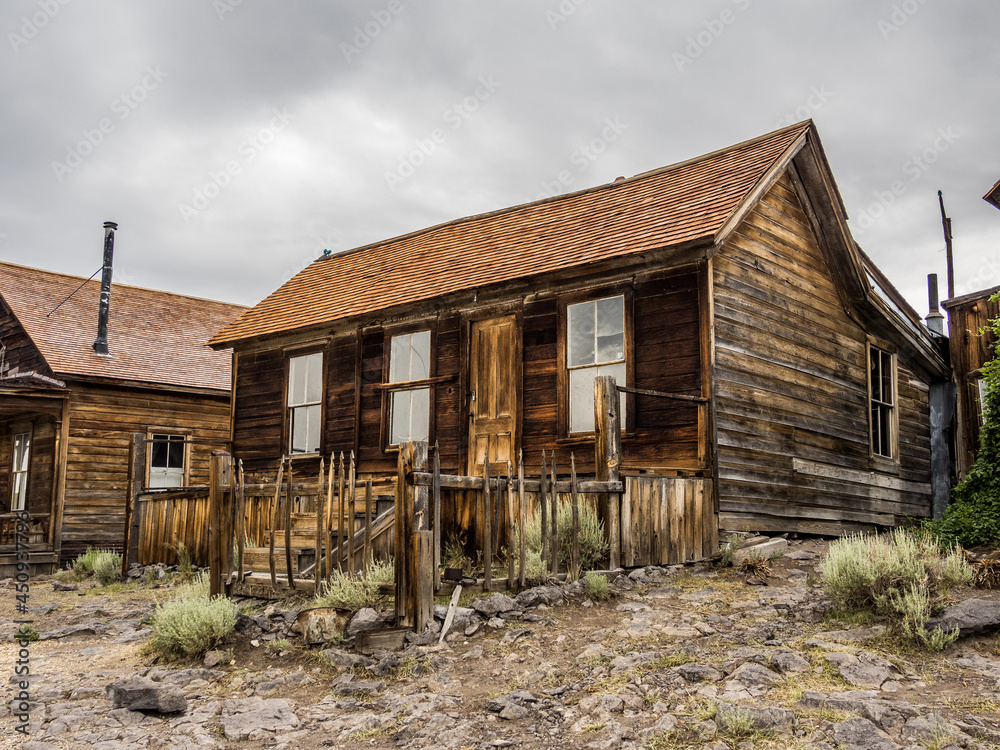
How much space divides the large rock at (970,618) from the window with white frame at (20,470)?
63.3ft

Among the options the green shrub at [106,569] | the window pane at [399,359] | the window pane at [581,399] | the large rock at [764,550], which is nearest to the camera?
the large rock at [764,550]

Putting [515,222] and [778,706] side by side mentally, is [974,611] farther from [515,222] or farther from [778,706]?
[515,222]

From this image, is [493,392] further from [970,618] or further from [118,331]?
[118,331]

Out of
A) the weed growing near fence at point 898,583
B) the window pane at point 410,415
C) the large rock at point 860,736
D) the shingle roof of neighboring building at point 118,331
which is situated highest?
the shingle roof of neighboring building at point 118,331

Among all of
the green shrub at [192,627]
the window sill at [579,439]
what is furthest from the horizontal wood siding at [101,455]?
the green shrub at [192,627]

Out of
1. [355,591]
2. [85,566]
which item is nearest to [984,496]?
[355,591]

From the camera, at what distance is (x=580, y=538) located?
8805mm

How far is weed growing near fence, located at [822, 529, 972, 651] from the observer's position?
256 inches

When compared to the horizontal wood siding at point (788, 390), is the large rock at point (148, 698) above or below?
below

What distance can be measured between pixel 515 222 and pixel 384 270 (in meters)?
2.71

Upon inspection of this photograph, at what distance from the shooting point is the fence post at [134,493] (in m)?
14.4

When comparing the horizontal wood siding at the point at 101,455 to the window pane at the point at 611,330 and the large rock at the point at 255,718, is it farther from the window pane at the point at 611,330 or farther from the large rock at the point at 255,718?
the large rock at the point at 255,718

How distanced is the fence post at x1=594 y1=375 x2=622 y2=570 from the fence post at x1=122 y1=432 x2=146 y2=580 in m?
8.55

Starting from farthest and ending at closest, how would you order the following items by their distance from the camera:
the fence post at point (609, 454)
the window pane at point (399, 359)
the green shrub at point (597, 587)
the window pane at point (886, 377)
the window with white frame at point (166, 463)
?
the window with white frame at point (166, 463) < the window pane at point (886, 377) < the window pane at point (399, 359) < the fence post at point (609, 454) < the green shrub at point (597, 587)
